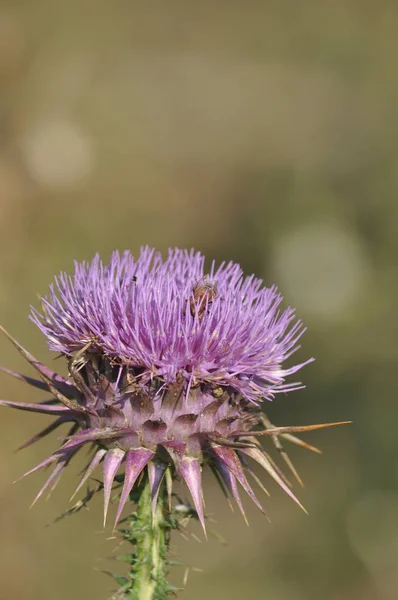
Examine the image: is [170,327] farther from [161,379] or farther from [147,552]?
[147,552]

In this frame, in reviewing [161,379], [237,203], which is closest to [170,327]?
[161,379]

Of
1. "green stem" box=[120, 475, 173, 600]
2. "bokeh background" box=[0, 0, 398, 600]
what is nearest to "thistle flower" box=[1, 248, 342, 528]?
"green stem" box=[120, 475, 173, 600]

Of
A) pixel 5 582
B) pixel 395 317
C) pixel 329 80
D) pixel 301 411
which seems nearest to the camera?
pixel 5 582

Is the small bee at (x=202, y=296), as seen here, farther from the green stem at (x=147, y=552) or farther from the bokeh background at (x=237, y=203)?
the bokeh background at (x=237, y=203)

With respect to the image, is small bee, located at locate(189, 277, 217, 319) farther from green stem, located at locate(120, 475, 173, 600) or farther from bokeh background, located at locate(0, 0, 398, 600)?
bokeh background, located at locate(0, 0, 398, 600)

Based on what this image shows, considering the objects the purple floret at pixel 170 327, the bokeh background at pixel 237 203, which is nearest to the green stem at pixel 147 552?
the purple floret at pixel 170 327

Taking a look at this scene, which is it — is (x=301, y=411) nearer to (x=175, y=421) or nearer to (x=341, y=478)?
(x=341, y=478)

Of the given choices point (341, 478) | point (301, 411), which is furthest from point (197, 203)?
point (341, 478)
